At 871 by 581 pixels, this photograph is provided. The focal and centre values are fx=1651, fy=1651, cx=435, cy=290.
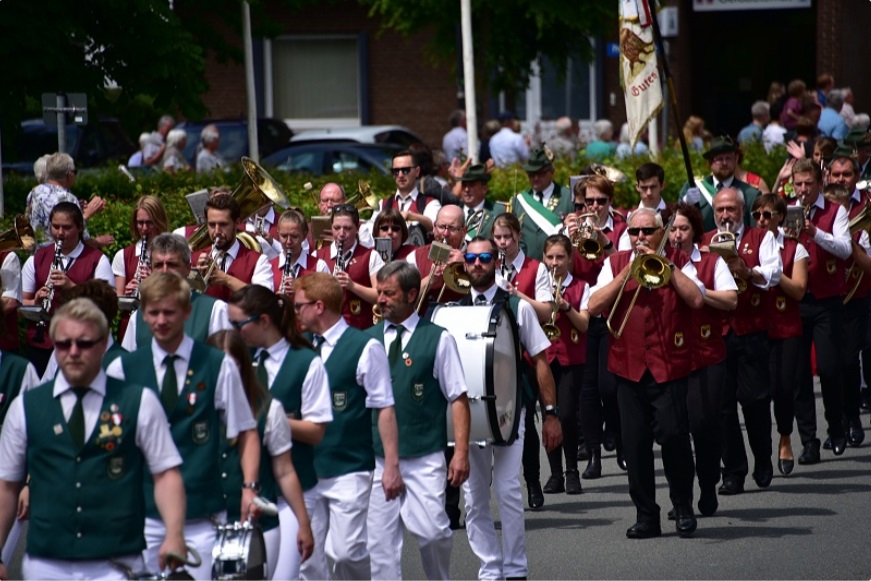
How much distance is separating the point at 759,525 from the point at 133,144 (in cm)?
1592

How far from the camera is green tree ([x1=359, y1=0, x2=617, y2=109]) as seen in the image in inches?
1013

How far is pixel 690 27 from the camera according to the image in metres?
34.1

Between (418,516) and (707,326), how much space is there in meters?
2.92

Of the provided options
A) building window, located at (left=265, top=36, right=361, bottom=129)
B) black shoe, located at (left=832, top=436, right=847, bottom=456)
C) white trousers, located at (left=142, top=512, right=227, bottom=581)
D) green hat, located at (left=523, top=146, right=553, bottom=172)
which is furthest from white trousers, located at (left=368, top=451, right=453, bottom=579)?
building window, located at (left=265, top=36, right=361, bottom=129)

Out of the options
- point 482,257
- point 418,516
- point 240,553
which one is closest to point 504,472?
point 418,516

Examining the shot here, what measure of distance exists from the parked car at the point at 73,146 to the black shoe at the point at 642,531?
535 inches

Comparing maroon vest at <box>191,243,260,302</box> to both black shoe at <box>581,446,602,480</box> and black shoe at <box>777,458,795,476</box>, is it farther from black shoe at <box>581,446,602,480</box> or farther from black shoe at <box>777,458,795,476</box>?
black shoe at <box>777,458,795,476</box>

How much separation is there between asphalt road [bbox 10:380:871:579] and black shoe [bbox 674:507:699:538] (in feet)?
0.22

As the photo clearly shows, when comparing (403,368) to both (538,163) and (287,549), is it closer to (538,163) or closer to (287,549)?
(287,549)

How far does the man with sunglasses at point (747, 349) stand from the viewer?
11172mm

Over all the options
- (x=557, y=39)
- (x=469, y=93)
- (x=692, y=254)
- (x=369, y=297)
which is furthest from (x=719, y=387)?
(x=557, y=39)

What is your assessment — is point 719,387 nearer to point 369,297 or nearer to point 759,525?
point 759,525

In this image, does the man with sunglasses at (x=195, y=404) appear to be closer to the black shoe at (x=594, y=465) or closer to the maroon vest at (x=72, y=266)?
the maroon vest at (x=72, y=266)

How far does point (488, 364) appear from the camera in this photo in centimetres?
863
